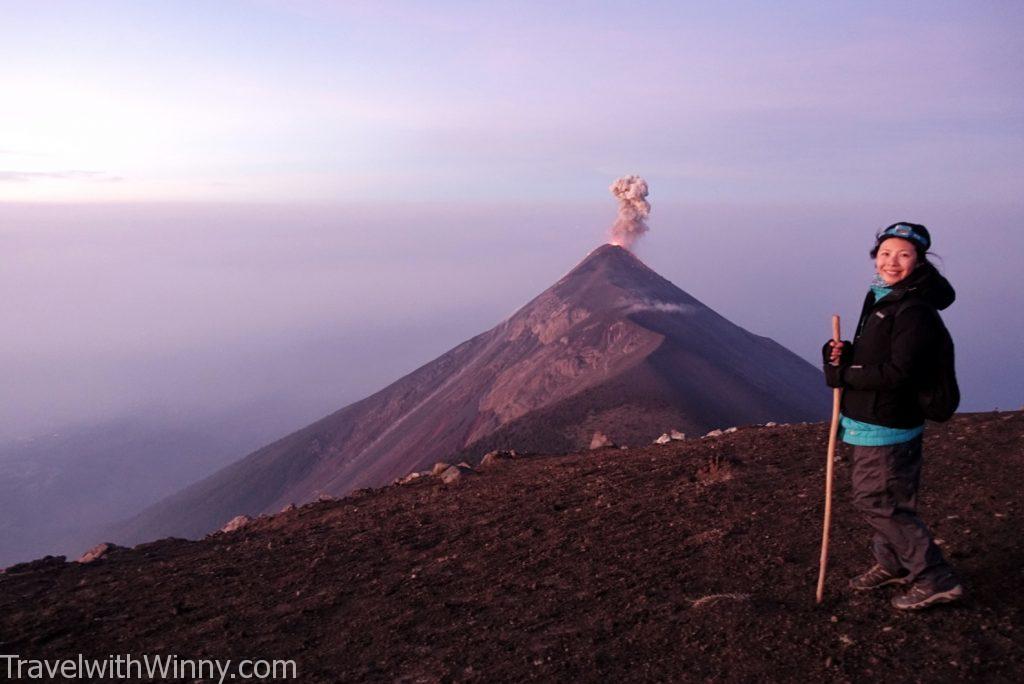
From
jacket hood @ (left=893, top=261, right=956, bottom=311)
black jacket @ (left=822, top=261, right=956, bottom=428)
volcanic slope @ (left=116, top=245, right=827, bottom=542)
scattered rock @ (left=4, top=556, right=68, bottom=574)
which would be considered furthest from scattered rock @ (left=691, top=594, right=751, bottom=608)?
volcanic slope @ (left=116, top=245, right=827, bottom=542)

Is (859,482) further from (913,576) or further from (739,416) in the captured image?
(739,416)

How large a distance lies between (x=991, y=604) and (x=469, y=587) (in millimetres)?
3644

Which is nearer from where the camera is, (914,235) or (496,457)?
(914,235)

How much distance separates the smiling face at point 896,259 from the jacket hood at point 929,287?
6 centimetres

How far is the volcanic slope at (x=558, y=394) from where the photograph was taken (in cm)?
2848

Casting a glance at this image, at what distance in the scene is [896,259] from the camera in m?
4.80

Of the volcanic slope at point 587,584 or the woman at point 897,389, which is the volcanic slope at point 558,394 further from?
the woman at point 897,389

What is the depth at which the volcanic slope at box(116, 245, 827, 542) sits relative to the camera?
28.5m

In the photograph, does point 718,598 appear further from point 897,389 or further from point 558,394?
point 558,394

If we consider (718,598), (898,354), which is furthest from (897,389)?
(718,598)

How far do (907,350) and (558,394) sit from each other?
3183 cm

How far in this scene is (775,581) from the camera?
578 cm

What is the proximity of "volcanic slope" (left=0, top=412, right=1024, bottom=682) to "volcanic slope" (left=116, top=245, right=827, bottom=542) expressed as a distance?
1633 cm

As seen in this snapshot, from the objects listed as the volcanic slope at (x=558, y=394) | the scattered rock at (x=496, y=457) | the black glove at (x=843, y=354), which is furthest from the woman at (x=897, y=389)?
the volcanic slope at (x=558, y=394)
